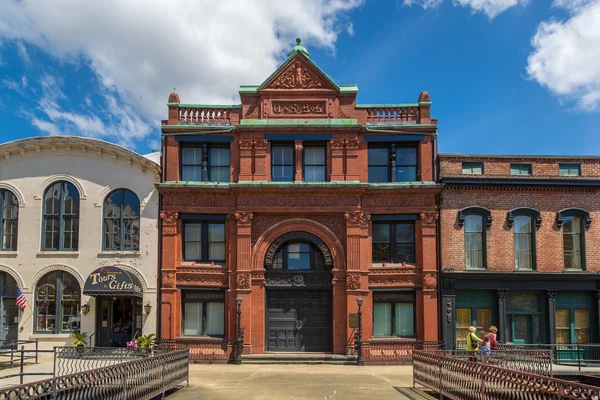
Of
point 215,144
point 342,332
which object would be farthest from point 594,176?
point 215,144

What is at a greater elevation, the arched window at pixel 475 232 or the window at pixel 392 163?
the window at pixel 392 163

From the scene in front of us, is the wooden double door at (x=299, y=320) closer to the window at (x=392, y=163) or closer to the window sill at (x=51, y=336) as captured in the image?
the window at (x=392, y=163)

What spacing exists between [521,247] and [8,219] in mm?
24361

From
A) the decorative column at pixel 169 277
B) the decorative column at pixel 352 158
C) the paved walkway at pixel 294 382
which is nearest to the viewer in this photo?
the paved walkway at pixel 294 382

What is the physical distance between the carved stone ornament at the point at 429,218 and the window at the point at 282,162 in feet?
20.9

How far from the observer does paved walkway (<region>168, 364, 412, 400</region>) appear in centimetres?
1580

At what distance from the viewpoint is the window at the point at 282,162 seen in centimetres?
2648

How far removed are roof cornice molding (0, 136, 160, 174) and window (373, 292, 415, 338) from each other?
478 inches

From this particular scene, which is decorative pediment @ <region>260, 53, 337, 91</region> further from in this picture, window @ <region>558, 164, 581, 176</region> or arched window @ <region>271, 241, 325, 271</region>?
window @ <region>558, 164, 581, 176</region>

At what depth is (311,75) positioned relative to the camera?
26.8m

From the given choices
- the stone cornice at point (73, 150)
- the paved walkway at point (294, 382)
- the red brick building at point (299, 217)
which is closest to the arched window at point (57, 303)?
the red brick building at point (299, 217)

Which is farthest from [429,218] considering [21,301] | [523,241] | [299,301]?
[21,301]

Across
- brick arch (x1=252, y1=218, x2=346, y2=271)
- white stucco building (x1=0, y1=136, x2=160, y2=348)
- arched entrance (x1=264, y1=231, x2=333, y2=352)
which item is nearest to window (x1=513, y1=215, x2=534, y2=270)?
brick arch (x1=252, y1=218, x2=346, y2=271)

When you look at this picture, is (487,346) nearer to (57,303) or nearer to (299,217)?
(299,217)
